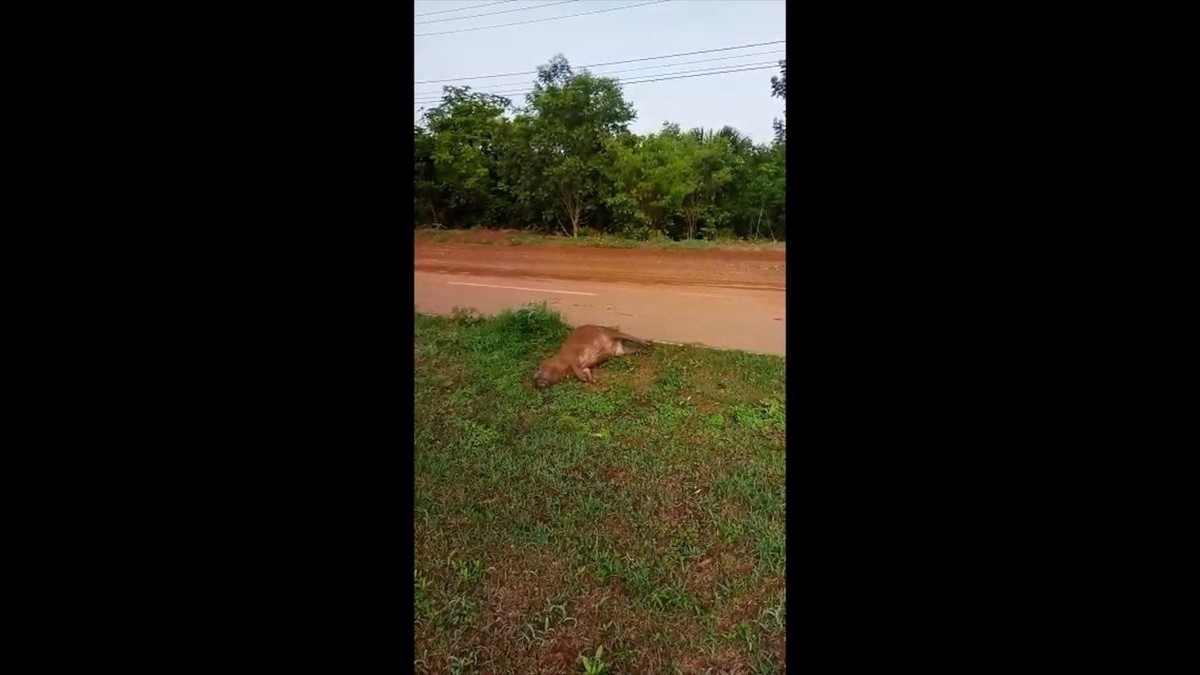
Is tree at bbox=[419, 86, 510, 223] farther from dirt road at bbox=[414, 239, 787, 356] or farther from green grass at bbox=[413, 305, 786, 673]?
green grass at bbox=[413, 305, 786, 673]

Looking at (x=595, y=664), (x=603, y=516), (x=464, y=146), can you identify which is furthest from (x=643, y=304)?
(x=595, y=664)

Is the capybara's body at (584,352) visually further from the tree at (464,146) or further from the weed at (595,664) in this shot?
the weed at (595,664)

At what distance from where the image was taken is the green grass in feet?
7.54

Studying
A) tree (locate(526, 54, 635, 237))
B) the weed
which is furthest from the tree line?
the weed

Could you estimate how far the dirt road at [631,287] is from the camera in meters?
5.43

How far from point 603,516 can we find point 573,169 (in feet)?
13.3

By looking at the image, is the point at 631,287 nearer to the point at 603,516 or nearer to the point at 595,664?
the point at 603,516

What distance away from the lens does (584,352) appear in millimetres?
5051

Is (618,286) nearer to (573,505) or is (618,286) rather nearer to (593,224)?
(593,224)
